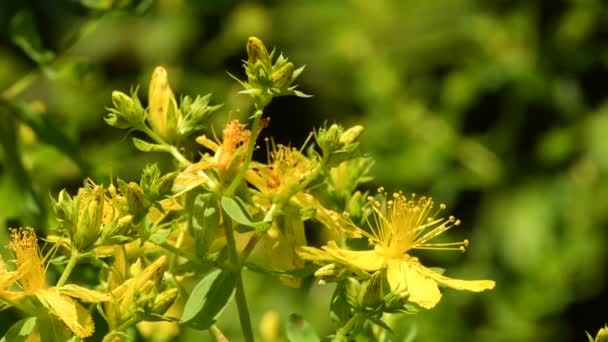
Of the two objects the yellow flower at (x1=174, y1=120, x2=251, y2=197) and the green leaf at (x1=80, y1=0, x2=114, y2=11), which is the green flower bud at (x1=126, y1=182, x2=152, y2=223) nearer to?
the yellow flower at (x1=174, y1=120, x2=251, y2=197)

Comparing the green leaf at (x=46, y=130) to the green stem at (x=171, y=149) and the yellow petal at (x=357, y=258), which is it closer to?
the green stem at (x=171, y=149)

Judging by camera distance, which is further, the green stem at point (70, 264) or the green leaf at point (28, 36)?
the green leaf at point (28, 36)

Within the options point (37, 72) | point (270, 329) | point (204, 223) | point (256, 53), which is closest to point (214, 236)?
point (204, 223)

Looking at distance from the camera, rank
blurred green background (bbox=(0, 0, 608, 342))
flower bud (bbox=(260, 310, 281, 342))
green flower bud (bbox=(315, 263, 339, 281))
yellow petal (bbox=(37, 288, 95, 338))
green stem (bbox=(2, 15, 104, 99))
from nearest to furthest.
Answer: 1. yellow petal (bbox=(37, 288, 95, 338))
2. green flower bud (bbox=(315, 263, 339, 281))
3. flower bud (bbox=(260, 310, 281, 342))
4. green stem (bbox=(2, 15, 104, 99))
5. blurred green background (bbox=(0, 0, 608, 342))

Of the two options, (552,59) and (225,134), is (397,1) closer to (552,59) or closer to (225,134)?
(552,59)

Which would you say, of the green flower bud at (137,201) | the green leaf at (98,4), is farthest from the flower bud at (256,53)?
the green leaf at (98,4)

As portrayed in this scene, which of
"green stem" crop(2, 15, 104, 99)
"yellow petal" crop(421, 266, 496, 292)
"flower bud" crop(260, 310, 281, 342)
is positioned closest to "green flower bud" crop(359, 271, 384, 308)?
"yellow petal" crop(421, 266, 496, 292)
